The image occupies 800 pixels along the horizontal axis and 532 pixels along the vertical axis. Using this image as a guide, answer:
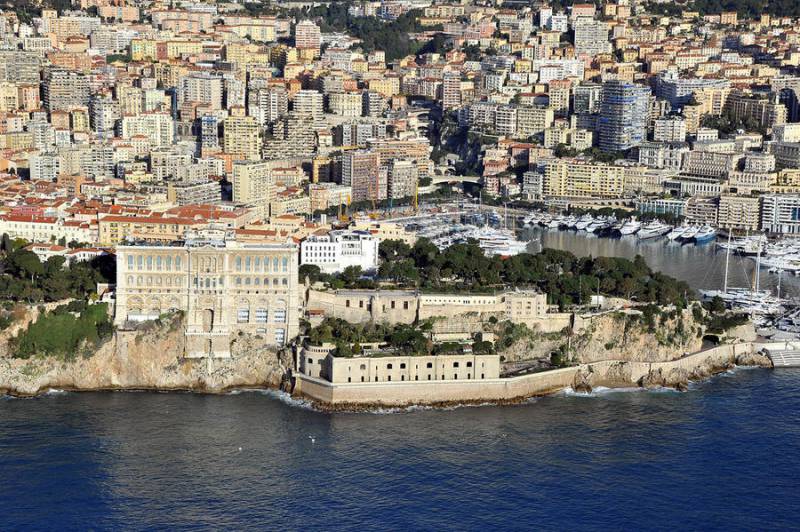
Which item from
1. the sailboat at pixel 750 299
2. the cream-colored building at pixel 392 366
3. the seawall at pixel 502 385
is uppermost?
the sailboat at pixel 750 299

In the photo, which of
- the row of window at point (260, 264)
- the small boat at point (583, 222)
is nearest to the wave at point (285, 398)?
the row of window at point (260, 264)

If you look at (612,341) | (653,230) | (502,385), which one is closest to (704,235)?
(653,230)

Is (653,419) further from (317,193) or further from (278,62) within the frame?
(278,62)

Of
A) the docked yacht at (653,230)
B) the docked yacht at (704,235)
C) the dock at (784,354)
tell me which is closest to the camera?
the dock at (784,354)

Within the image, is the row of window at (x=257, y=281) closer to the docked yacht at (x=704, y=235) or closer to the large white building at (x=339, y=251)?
the large white building at (x=339, y=251)

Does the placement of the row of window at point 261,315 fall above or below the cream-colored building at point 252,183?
below

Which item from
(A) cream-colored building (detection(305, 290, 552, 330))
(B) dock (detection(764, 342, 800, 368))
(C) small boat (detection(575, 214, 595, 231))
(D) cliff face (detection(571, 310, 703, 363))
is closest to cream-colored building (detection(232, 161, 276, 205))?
(C) small boat (detection(575, 214, 595, 231))

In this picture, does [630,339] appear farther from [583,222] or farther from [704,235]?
[583,222]
